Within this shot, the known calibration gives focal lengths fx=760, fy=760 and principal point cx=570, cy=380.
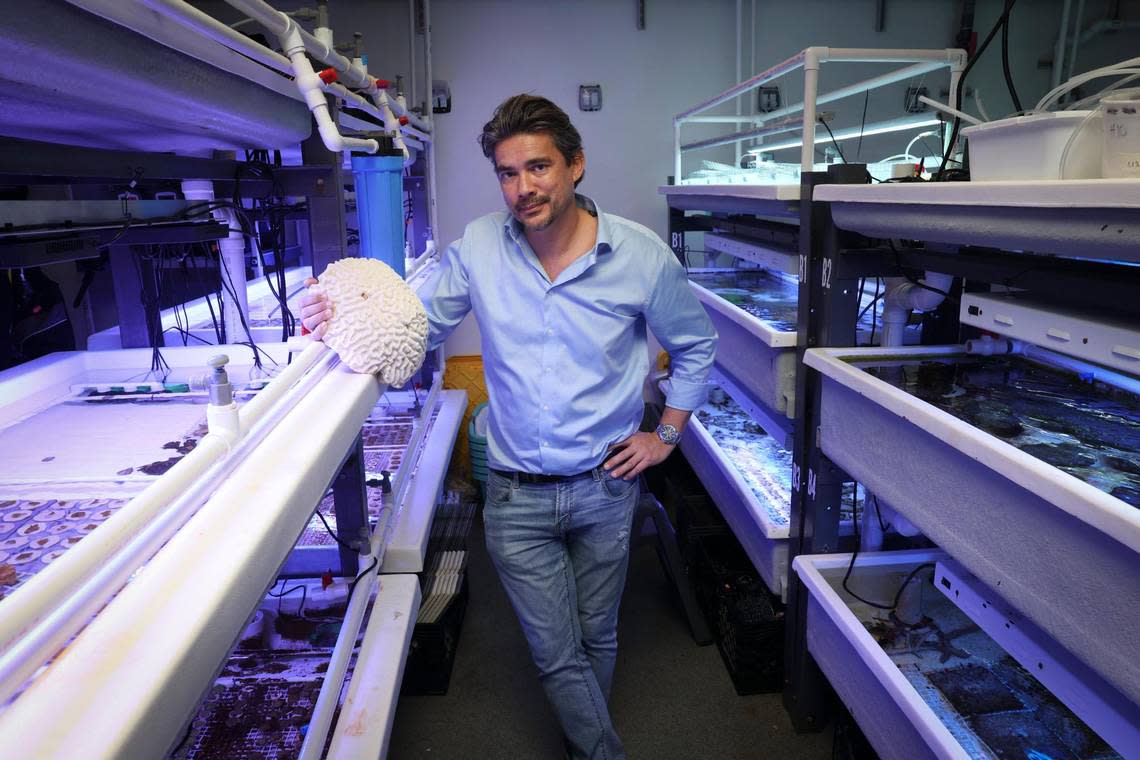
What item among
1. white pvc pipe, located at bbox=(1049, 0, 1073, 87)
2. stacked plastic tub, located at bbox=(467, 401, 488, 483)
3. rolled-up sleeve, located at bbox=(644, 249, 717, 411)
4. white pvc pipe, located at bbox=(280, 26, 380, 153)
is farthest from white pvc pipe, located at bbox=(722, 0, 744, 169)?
white pvc pipe, located at bbox=(280, 26, 380, 153)

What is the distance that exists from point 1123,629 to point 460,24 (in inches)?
149

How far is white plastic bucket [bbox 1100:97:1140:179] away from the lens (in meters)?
0.97

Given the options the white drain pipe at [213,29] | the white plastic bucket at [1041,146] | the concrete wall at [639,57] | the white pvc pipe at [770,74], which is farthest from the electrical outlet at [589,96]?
the white plastic bucket at [1041,146]

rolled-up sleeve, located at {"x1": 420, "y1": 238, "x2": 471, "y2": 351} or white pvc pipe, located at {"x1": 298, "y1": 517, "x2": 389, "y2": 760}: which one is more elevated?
rolled-up sleeve, located at {"x1": 420, "y1": 238, "x2": 471, "y2": 351}

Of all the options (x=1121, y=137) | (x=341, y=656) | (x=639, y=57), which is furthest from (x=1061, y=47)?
(x=341, y=656)

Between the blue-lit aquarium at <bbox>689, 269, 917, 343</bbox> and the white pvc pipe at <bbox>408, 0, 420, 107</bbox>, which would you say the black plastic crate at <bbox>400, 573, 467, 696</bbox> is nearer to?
A: the blue-lit aquarium at <bbox>689, 269, 917, 343</bbox>

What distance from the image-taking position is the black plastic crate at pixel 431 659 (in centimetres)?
212

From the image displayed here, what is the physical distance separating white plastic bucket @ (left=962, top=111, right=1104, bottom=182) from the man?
0.63m

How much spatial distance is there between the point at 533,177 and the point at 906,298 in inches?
35.9

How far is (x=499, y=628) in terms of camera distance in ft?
8.42

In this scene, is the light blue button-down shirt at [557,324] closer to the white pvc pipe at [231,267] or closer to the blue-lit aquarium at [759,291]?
the blue-lit aquarium at [759,291]

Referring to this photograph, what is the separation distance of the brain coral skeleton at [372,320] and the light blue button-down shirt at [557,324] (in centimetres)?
31

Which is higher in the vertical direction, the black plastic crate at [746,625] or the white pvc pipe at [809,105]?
the white pvc pipe at [809,105]

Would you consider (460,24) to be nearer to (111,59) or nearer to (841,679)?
(111,59)
